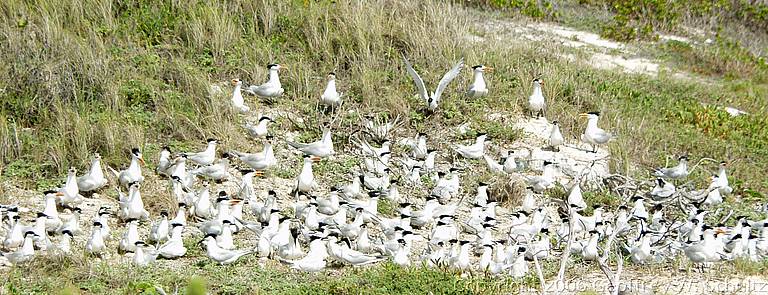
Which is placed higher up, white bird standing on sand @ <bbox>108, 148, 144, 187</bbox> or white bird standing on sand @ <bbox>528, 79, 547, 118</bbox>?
white bird standing on sand @ <bbox>108, 148, 144, 187</bbox>

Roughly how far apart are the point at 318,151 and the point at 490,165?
1.59 metres

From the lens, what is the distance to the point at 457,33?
1161cm

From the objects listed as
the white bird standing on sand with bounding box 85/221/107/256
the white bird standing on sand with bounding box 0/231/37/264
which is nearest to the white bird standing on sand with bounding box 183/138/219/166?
the white bird standing on sand with bounding box 85/221/107/256

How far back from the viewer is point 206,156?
8.97 metres

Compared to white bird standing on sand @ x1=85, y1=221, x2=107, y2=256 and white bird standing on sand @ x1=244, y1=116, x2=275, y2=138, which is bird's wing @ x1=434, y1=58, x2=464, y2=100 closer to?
white bird standing on sand @ x1=244, y1=116, x2=275, y2=138

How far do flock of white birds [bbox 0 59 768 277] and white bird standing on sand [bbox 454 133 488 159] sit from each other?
13mm

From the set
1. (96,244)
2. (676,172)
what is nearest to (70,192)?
(96,244)

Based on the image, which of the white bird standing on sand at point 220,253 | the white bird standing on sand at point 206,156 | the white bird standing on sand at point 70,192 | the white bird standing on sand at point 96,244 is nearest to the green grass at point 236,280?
the white bird standing on sand at point 220,253

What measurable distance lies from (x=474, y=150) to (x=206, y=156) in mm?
2493

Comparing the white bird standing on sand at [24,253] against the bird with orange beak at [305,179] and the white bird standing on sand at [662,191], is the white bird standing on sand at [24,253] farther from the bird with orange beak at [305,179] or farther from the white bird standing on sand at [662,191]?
the white bird standing on sand at [662,191]

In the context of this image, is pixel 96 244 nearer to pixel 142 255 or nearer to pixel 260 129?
pixel 142 255

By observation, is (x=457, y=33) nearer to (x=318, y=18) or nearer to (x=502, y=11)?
(x=318, y=18)

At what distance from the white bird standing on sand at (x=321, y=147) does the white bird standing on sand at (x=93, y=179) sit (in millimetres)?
1933

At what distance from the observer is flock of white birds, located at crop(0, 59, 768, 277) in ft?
24.2
